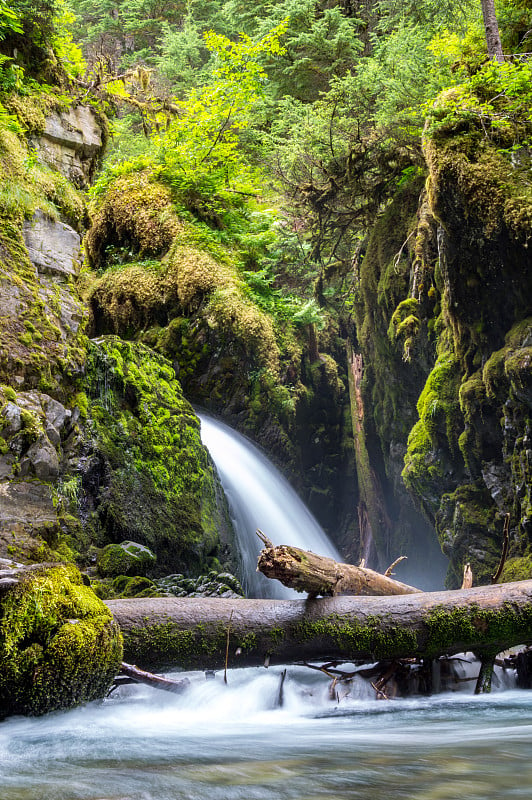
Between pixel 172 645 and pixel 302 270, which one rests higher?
pixel 302 270

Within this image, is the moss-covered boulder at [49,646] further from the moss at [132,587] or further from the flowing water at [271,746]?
the moss at [132,587]

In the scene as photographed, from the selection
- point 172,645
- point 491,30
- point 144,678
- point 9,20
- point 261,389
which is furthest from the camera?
point 261,389

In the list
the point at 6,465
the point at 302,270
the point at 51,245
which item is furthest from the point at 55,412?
the point at 302,270

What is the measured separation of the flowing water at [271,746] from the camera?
197 centimetres

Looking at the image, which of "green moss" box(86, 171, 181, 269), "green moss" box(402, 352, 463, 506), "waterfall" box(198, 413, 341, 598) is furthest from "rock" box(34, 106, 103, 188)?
"green moss" box(402, 352, 463, 506)

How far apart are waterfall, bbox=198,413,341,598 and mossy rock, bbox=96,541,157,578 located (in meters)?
2.54

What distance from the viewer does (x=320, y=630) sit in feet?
12.4

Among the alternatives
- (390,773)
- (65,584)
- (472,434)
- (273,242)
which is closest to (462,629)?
(390,773)

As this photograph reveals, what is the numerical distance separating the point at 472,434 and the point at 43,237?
20.4 feet

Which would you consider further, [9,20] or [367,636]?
[9,20]

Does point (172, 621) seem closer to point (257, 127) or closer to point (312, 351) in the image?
point (312, 351)

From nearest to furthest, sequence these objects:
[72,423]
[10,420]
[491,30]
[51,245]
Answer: [10,420] < [72,423] < [51,245] < [491,30]

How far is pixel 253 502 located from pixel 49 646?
610cm

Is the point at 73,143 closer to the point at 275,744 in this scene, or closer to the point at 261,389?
the point at 261,389
